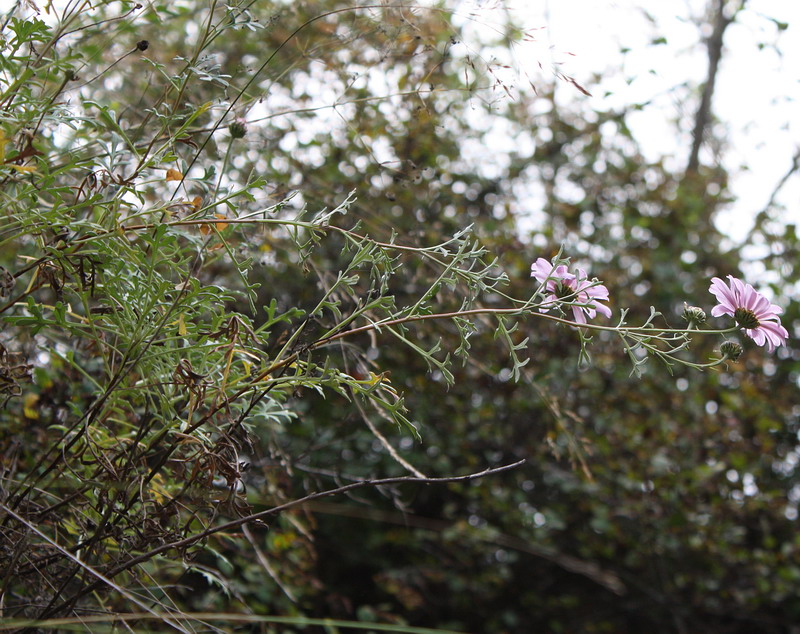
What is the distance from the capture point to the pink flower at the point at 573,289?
0.74 m

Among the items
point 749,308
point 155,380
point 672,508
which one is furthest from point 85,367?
point 672,508

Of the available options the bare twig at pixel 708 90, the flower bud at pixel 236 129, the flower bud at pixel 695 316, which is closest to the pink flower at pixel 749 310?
the flower bud at pixel 695 316

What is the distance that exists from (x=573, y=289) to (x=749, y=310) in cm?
19

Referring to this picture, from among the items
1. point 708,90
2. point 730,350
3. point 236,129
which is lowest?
point 708,90

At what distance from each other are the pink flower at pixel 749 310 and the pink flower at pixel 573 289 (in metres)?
0.12

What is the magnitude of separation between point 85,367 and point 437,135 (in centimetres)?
146

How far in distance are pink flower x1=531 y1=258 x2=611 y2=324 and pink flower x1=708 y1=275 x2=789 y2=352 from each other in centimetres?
12

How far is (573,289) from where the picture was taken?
2.51 feet

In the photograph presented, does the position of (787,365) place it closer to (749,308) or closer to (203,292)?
(749,308)

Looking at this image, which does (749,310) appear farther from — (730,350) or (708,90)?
(708,90)

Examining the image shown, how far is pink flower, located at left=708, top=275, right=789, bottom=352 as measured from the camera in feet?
2.53

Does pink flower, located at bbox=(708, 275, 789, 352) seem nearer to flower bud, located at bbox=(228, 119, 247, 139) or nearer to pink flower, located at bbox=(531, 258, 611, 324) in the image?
pink flower, located at bbox=(531, 258, 611, 324)

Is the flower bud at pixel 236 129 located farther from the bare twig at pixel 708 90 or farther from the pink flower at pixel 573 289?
the bare twig at pixel 708 90

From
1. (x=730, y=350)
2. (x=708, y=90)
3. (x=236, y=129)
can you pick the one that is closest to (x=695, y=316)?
(x=730, y=350)
